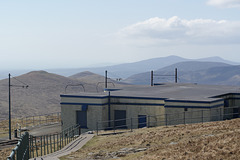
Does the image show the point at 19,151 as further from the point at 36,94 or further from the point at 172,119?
the point at 36,94

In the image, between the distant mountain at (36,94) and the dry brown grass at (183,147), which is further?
the distant mountain at (36,94)

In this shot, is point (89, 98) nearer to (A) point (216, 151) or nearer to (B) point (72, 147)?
(B) point (72, 147)

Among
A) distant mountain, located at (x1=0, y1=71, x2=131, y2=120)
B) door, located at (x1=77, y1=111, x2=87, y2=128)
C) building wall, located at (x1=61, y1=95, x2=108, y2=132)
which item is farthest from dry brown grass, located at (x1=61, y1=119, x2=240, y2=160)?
distant mountain, located at (x1=0, y1=71, x2=131, y2=120)

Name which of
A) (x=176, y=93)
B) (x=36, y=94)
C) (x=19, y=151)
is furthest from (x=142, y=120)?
(x=36, y=94)

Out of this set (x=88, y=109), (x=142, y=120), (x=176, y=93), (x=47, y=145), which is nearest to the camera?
(x=47, y=145)

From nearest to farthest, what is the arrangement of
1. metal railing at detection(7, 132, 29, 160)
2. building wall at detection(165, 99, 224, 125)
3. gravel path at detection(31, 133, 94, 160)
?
metal railing at detection(7, 132, 29, 160), gravel path at detection(31, 133, 94, 160), building wall at detection(165, 99, 224, 125)

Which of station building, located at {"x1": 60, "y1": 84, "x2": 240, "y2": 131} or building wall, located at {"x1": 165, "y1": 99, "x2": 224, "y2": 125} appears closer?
building wall, located at {"x1": 165, "y1": 99, "x2": 224, "y2": 125}

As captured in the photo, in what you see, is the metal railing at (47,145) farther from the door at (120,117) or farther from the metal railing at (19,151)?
the metal railing at (19,151)

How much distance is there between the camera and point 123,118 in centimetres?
4100

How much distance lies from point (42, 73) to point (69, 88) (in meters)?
22.9

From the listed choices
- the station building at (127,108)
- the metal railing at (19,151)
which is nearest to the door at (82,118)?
the station building at (127,108)

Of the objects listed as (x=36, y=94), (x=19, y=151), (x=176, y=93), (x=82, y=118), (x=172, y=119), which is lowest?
(x=36, y=94)

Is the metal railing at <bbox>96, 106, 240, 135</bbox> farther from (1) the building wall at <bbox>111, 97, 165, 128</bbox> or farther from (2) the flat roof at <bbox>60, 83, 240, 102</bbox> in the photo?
(2) the flat roof at <bbox>60, 83, 240, 102</bbox>

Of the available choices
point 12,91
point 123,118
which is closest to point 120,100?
point 123,118
